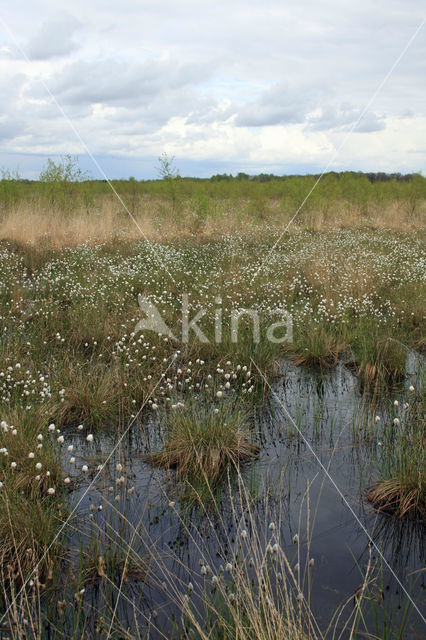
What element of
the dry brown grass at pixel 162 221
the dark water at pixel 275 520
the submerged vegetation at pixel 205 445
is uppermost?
the dry brown grass at pixel 162 221

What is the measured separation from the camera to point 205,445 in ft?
15.8

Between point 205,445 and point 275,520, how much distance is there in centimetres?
99

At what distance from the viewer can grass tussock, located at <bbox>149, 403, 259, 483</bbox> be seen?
466 centimetres

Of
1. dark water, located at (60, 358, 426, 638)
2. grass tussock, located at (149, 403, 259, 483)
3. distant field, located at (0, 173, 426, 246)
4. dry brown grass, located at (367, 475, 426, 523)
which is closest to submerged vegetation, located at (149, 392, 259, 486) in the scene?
grass tussock, located at (149, 403, 259, 483)

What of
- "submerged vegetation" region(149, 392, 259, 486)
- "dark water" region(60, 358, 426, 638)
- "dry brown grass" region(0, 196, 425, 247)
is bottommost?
"dark water" region(60, 358, 426, 638)

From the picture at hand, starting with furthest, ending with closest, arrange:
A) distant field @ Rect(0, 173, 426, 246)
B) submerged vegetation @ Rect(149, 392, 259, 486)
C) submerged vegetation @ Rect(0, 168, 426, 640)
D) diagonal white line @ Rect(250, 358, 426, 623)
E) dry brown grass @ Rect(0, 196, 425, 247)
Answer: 1. distant field @ Rect(0, 173, 426, 246)
2. dry brown grass @ Rect(0, 196, 425, 247)
3. submerged vegetation @ Rect(149, 392, 259, 486)
4. diagonal white line @ Rect(250, 358, 426, 623)
5. submerged vegetation @ Rect(0, 168, 426, 640)

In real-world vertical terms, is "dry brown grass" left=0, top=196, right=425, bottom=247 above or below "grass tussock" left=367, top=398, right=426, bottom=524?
above

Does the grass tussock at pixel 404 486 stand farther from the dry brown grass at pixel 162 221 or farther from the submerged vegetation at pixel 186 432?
the dry brown grass at pixel 162 221

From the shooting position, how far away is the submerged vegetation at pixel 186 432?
3.20m

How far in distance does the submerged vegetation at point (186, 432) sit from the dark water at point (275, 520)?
0.07 ft

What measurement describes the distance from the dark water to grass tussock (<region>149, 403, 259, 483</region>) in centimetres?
14

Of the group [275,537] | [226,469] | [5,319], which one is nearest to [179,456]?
[226,469]

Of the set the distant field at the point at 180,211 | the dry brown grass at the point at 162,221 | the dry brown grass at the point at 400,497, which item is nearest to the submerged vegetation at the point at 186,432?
the dry brown grass at the point at 400,497

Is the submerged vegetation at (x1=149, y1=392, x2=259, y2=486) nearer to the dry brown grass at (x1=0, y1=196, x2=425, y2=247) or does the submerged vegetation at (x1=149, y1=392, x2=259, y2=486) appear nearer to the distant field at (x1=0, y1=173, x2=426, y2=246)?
the dry brown grass at (x1=0, y1=196, x2=425, y2=247)
